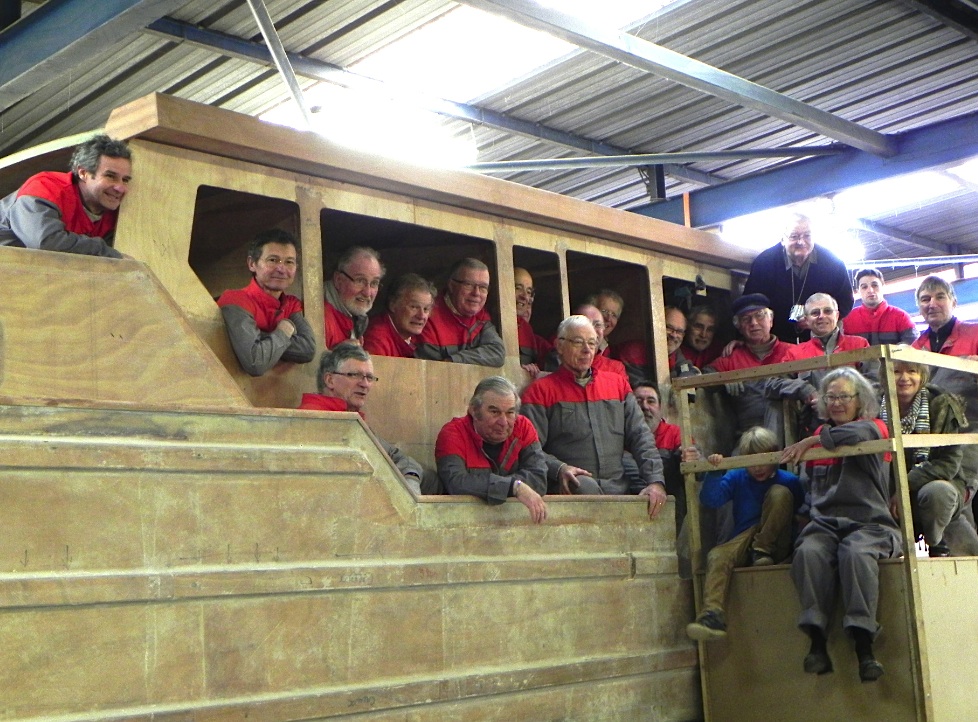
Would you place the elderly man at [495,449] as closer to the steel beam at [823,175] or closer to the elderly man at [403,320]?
the elderly man at [403,320]

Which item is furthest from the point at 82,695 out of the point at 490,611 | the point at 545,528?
the point at 545,528

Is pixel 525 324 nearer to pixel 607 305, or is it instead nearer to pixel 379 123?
pixel 607 305

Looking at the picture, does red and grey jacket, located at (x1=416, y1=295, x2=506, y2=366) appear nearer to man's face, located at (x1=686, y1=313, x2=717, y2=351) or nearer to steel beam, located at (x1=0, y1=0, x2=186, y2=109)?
man's face, located at (x1=686, y1=313, x2=717, y2=351)

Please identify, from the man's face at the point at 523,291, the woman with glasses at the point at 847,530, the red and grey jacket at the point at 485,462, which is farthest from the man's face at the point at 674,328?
the red and grey jacket at the point at 485,462

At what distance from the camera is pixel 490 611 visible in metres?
5.44

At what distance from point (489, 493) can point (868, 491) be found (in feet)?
6.49

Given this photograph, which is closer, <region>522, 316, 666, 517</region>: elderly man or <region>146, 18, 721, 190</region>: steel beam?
<region>522, 316, 666, 517</region>: elderly man

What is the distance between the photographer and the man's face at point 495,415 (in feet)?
19.3

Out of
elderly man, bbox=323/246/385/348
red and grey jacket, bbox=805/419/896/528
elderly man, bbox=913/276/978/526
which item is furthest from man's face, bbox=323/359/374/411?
elderly man, bbox=913/276/978/526

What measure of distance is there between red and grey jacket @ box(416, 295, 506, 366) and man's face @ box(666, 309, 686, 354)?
5.26ft

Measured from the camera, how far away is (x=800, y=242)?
320 inches

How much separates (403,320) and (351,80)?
2.61 meters

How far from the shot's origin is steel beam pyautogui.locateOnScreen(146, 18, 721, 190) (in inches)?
296

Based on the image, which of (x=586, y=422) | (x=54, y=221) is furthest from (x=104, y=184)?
(x=586, y=422)
